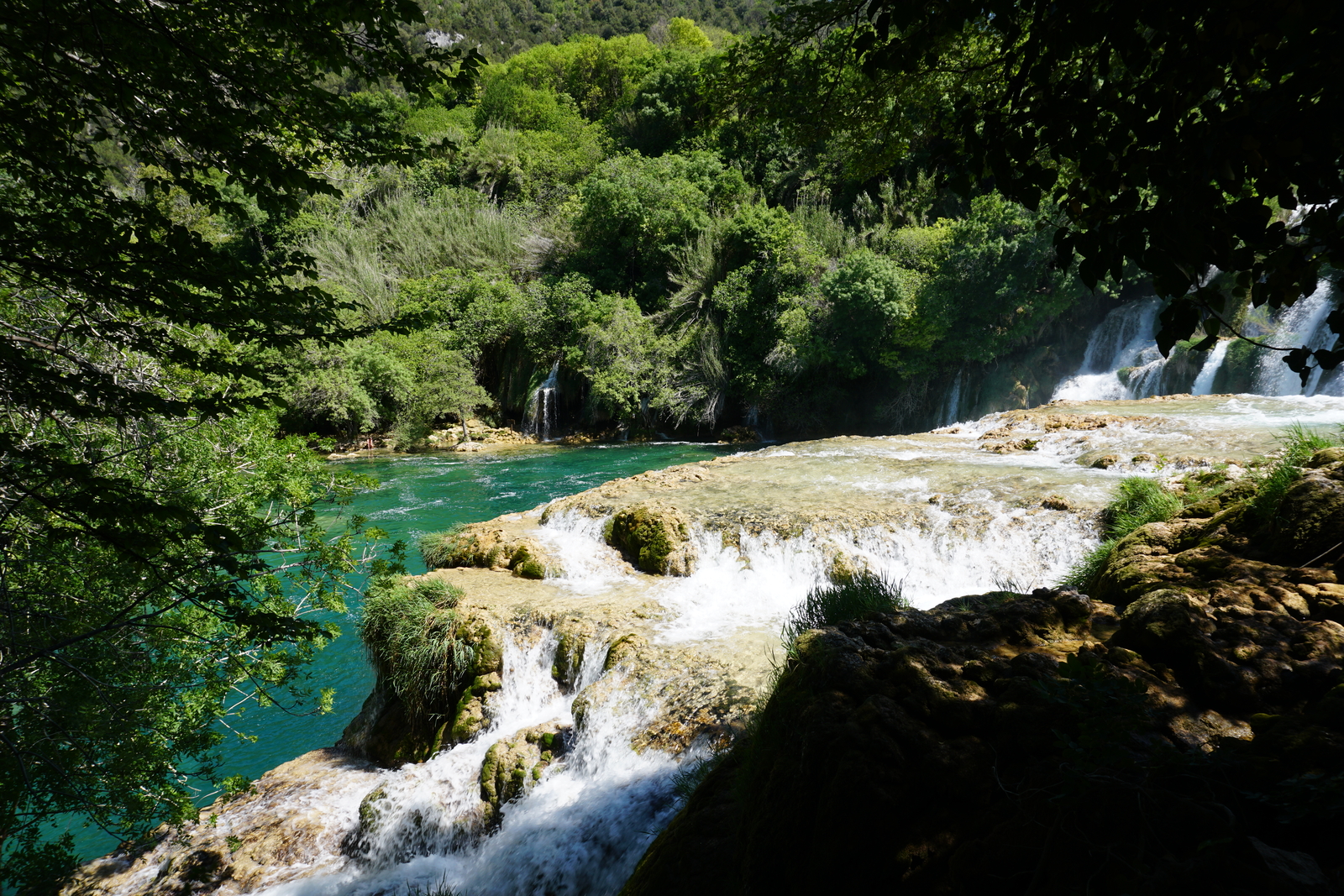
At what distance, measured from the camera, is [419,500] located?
13508 millimetres

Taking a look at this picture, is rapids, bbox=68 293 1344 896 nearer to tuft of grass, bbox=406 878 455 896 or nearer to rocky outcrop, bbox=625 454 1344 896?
tuft of grass, bbox=406 878 455 896

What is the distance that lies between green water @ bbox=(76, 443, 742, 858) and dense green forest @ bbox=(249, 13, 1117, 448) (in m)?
2.73

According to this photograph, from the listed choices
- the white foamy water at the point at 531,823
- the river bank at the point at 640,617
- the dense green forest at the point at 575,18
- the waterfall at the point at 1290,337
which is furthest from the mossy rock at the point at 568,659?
the dense green forest at the point at 575,18

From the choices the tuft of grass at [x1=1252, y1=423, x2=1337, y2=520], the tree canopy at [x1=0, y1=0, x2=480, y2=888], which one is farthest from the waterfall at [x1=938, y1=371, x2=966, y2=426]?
the tree canopy at [x1=0, y1=0, x2=480, y2=888]

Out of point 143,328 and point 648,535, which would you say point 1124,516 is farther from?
point 143,328

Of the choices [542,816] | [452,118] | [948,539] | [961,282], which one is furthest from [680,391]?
[452,118]

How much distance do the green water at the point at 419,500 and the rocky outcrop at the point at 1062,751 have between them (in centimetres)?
536

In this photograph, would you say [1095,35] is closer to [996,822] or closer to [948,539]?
[996,822]

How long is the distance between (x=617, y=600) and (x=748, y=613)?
140 cm

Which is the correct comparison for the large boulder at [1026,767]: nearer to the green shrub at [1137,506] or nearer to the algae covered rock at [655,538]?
the green shrub at [1137,506]

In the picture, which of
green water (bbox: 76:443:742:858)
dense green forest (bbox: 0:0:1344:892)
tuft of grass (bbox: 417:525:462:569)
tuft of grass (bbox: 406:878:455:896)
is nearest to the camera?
dense green forest (bbox: 0:0:1344:892)

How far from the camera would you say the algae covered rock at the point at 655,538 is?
7.59 m

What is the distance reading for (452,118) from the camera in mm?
41469

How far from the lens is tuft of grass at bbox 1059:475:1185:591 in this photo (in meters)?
4.78
